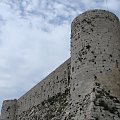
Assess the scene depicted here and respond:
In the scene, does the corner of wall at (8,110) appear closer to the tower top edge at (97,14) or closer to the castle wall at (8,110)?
the castle wall at (8,110)

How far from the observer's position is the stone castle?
1595cm

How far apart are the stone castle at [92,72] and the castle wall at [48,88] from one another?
61 millimetres

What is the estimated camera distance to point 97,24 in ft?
58.4

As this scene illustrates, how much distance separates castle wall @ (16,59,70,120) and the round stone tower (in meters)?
2.56

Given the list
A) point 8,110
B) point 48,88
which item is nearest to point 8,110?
point 8,110

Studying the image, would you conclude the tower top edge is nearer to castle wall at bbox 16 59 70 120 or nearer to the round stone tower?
the round stone tower

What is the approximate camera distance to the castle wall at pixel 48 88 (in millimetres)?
20484

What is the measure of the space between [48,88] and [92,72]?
6493 millimetres

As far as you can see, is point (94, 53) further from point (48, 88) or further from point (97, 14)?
point (48, 88)

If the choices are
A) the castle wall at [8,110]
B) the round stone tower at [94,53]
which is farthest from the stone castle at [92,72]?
the castle wall at [8,110]

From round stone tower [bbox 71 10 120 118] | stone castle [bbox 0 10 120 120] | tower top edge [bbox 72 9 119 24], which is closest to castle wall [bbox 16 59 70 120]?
stone castle [bbox 0 10 120 120]

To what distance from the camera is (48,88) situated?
74.5 ft

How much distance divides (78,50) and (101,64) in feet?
5.22

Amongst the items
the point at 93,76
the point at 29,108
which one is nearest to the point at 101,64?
the point at 93,76
